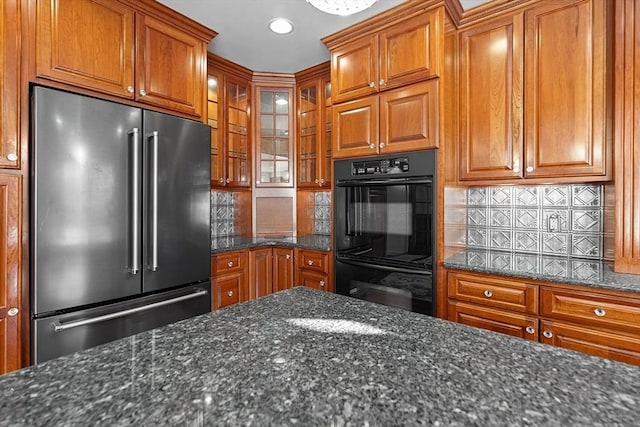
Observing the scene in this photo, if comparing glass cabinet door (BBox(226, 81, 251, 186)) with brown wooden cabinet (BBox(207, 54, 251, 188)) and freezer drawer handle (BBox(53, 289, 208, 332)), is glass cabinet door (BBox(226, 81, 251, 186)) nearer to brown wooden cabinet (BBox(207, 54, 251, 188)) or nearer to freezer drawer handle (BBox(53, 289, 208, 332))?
brown wooden cabinet (BBox(207, 54, 251, 188))

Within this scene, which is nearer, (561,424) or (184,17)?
(561,424)

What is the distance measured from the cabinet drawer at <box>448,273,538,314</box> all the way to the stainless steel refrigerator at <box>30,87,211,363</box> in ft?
5.67

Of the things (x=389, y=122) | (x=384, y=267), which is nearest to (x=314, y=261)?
(x=384, y=267)

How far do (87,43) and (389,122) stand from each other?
1.90 meters

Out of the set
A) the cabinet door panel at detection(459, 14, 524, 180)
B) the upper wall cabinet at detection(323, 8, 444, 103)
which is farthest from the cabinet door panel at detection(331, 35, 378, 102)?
the cabinet door panel at detection(459, 14, 524, 180)

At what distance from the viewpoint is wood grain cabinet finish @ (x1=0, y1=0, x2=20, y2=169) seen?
1.56 m

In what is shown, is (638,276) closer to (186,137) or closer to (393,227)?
(393,227)

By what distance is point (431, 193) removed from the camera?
210 cm

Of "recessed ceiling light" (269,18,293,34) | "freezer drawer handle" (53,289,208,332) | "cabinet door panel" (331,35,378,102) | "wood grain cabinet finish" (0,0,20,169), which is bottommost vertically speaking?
"freezer drawer handle" (53,289,208,332)

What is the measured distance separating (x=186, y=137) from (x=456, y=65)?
1947 mm

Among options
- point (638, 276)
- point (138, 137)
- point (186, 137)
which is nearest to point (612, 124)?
point (638, 276)

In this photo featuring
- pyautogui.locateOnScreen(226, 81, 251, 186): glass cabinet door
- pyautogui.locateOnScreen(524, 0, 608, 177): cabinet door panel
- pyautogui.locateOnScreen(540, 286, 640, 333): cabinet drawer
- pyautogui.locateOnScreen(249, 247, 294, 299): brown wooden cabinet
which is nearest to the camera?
pyautogui.locateOnScreen(540, 286, 640, 333): cabinet drawer

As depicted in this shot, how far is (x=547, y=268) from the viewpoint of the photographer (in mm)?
1868

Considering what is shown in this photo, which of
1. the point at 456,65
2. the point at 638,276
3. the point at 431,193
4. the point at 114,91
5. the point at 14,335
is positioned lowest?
the point at 14,335
